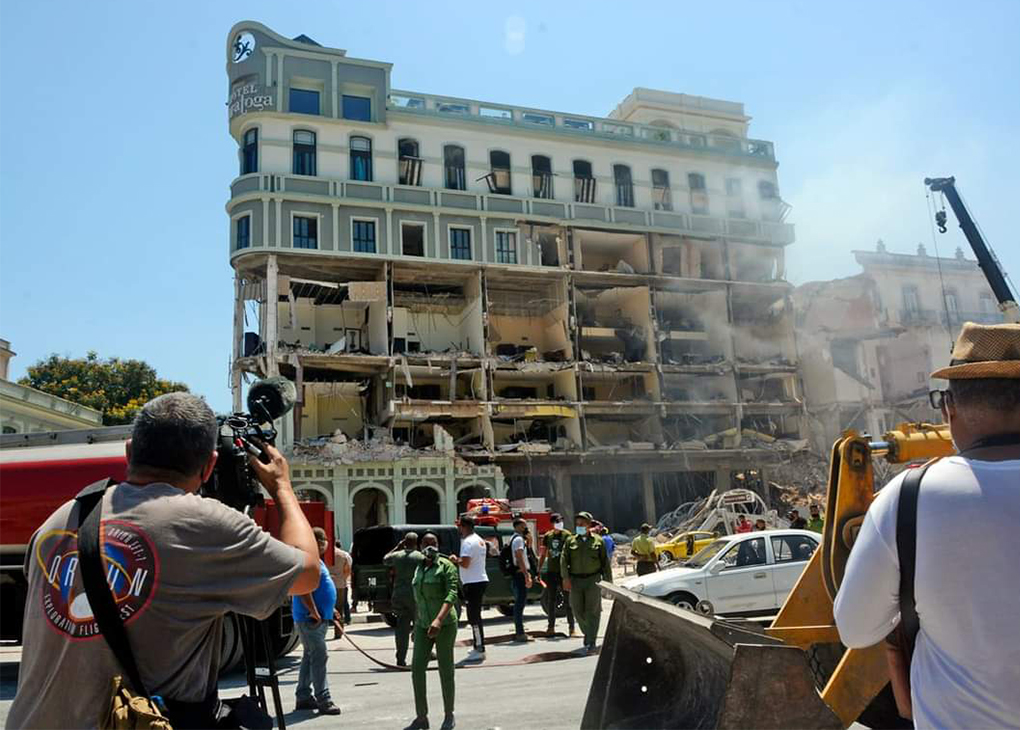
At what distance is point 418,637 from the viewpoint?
23.1 ft

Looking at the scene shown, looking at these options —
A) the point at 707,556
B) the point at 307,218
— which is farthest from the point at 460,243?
the point at 707,556

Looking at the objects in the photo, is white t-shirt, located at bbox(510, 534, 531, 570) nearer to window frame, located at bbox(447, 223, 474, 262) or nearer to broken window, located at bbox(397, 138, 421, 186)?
window frame, located at bbox(447, 223, 474, 262)

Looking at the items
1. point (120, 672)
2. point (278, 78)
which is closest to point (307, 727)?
point (120, 672)

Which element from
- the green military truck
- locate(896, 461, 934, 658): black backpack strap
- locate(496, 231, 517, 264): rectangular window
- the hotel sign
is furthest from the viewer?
locate(496, 231, 517, 264): rectangular window

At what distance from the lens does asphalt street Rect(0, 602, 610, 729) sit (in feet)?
23.9

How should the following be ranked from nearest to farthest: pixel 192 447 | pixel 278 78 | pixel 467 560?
pixel 192 447
pixel 467 560
pixel 278 78

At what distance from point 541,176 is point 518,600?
31.5 m

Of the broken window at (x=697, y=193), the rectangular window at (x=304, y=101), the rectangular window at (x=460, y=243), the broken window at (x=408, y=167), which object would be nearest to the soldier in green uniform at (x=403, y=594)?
Result: the rectangular window at (x=460, y=243)

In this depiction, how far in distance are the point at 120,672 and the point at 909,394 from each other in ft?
162

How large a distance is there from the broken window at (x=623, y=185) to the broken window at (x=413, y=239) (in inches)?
443

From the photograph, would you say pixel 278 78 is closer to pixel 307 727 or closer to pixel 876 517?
pixel 307 727

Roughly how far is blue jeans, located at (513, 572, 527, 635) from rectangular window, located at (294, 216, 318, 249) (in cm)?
2621

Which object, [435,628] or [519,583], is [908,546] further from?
[519,583]

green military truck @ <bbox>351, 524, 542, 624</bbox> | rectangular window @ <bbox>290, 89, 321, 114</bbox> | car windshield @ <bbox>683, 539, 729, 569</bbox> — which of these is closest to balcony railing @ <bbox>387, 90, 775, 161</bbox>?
rectangular window @ <bbox>290, 89, 321, 114</bbox>
